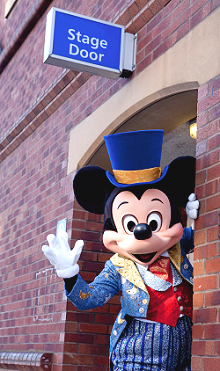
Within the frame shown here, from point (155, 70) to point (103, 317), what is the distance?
221cm

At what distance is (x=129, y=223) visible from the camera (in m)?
3.61

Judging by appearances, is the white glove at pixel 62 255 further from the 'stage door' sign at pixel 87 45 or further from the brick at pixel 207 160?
the 'stage door' sign at pixel 87 45

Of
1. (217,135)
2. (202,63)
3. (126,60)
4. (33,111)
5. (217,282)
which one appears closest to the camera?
(217,282)

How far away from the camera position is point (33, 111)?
641cm

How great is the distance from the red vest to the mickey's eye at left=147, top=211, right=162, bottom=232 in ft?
1.01

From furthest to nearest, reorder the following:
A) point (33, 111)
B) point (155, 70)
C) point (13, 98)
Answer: point (13, 98), point (33, 111), point (155, 70)

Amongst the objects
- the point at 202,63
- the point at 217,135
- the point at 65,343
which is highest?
the point at 202,63

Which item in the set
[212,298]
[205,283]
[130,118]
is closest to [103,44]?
[130,118]

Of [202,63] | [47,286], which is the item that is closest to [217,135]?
[202,63]

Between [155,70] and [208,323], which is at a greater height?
[155,70]

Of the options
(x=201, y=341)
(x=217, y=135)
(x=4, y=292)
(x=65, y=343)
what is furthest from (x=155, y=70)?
(x=4, y=292)

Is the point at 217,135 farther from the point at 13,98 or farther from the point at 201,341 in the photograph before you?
the point at 13,98

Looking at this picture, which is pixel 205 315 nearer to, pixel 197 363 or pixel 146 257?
pixel 197 363

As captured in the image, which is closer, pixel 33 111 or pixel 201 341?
pixel 201 341
